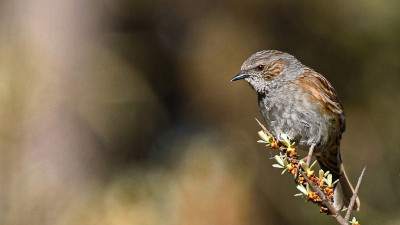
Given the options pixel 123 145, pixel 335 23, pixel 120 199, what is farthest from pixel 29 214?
pixel 335 23

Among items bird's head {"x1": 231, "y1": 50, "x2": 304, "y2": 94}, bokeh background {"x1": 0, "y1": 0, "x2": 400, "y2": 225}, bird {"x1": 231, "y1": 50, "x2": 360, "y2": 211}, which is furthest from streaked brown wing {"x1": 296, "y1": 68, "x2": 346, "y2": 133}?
bokeh background {"x1": 0, "y1": 0, "x2": 400, "y2": 225}

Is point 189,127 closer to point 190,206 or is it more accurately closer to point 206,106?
point 206,106

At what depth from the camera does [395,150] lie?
19.0ft

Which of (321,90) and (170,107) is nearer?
(321,90)

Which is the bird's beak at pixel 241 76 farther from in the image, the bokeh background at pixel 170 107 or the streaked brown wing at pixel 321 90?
the bokeh background at pixel 170 107

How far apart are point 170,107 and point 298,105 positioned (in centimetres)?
587

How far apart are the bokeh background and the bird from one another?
1461 millimetres

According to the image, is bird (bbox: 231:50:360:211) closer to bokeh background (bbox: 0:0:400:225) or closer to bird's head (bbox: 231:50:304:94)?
bird's head (bbox: 231:50:304:94)

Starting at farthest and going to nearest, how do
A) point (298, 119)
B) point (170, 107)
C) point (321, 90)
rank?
1. point (170, 107)
2. point (321, 90)
3. point (298, 119)

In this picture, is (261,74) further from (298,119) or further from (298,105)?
(298,119)

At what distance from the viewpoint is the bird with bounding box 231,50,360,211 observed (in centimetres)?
393

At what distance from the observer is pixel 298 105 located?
394 cm

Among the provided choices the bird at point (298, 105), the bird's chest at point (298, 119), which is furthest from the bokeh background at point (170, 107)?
the bird's chest at point (298, 119)

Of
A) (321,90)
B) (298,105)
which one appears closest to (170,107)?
(321,90)
